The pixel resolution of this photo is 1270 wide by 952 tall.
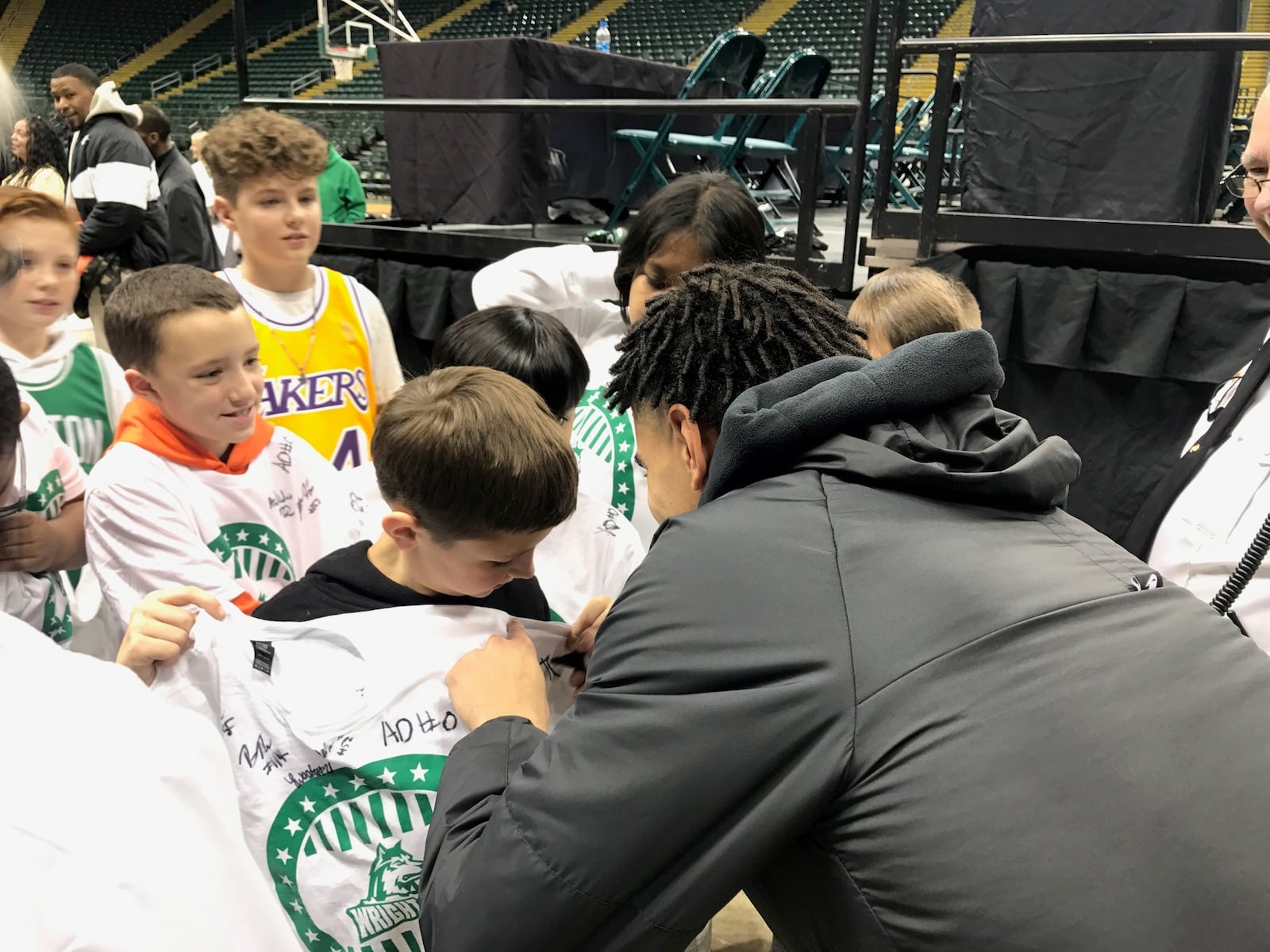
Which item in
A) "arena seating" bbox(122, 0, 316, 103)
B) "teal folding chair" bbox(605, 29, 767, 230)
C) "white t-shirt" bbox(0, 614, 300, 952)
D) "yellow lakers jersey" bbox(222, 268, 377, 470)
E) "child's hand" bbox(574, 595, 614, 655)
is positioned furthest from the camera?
"arena seating" bbox(122, 0, 316, 103)

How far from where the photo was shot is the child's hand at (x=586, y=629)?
3.69ft

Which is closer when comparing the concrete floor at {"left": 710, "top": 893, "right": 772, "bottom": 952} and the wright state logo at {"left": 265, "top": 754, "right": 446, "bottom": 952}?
the wright state logo at {"left": 265, "top": 754, "right": 446, "bottom": 952}

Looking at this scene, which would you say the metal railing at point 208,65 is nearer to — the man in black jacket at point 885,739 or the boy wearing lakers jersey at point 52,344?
the boy wearing lakers jersey at point 52,344

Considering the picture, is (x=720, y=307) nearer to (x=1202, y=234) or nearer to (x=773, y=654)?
(x=773, y=654)

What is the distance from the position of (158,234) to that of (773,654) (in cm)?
362

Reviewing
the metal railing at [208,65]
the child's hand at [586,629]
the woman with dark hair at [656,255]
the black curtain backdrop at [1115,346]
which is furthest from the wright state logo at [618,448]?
the metal railing at [208,65]

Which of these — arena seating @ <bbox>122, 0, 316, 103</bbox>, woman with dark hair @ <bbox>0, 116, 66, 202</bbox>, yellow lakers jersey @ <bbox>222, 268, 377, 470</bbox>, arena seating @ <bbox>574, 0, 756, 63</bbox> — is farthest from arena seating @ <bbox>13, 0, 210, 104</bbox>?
yellow lakers jersey @ <bbox>222, 268, 377, 470</bbox>

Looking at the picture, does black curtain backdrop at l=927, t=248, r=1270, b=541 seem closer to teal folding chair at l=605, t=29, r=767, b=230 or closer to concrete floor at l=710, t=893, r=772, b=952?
concrete floor at l=710, t=893, r=772, b=952

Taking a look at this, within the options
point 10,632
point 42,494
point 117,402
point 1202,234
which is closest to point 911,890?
point 10,632

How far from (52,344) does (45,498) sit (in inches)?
16.2

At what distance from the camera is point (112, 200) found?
3.37 metres

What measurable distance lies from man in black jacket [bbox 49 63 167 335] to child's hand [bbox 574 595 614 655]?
2.85 m

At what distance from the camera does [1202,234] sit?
2578 millimetres

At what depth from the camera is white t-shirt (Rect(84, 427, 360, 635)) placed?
54.9 inches
